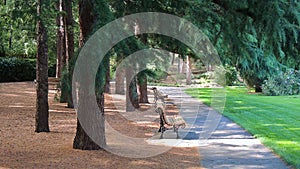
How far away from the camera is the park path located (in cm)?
734

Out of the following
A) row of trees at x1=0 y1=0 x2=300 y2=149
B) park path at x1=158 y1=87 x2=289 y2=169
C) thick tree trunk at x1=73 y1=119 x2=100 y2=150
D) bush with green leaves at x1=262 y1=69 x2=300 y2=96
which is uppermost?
row of trees at x1=0 y1=0 x2=300 y2=149

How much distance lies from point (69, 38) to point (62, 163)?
863 centimetres

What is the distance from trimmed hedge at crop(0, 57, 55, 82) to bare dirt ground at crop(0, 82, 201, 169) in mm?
12965

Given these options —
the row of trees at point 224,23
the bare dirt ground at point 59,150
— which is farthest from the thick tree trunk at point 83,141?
the bare dirt ground at point 59,150

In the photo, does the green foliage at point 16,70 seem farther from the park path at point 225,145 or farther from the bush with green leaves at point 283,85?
the park path at point 225,145

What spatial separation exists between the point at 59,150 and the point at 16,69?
20.4m

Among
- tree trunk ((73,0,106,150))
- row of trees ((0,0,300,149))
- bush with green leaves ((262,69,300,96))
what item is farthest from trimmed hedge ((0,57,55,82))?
tree trunk ((73,0,106,150))

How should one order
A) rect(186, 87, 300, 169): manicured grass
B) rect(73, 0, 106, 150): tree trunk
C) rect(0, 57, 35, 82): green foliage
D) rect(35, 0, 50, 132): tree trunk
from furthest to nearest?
rect(0, 57, 35, 82): green foliage → rect(35, 0, 50, 132): tree trunk → rect(186, 87, 300, 169): manicured grass → rect(73, 0, 106, 150): tree trunk

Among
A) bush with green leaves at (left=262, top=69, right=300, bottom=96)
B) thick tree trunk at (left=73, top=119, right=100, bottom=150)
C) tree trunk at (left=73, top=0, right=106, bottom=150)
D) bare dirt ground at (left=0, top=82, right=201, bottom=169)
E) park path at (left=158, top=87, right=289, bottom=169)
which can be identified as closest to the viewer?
bare dirt ground at (left=0, top=82, right=201, bottom=169)

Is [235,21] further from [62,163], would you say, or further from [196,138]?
[196,138]

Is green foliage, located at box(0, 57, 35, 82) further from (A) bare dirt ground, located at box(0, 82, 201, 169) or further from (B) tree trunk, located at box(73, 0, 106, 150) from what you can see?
(B) tree trunk, located at box(73, 0, 106, 150)

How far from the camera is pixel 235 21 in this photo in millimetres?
6234

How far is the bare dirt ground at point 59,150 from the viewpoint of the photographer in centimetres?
722

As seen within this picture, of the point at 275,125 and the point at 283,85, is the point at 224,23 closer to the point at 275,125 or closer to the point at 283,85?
the point at 275,125
